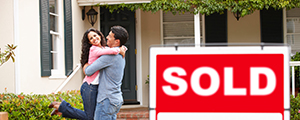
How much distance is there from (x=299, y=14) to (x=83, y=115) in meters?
6.88

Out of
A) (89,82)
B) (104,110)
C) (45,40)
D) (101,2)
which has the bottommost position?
(104,110)

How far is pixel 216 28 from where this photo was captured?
8.45 meters

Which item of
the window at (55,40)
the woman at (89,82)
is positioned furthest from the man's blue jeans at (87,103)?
the window at (55,40)

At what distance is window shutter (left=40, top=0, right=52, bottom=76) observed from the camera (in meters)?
5.84

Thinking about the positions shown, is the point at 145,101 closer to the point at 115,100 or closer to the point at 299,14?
the point at 299,14

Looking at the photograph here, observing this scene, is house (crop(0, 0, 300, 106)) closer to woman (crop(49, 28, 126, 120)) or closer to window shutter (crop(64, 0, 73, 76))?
window shutter (crop(64, 0, 73, 76))

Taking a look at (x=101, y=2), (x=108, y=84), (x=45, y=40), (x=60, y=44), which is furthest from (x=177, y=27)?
(x=108, y=84)

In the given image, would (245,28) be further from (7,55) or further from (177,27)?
(7,55)

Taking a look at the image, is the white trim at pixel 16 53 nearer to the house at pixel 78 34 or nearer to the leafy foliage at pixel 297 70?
the house at pixel 78 34

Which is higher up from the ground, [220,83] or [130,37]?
[130,37]

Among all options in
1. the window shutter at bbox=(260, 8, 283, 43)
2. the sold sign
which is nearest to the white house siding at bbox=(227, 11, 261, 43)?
the window shutter at bbox=(260, 8, 283, 43)

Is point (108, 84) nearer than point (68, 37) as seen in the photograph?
Yes

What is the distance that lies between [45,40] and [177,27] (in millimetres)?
3677

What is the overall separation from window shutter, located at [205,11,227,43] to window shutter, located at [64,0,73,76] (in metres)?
3.29
